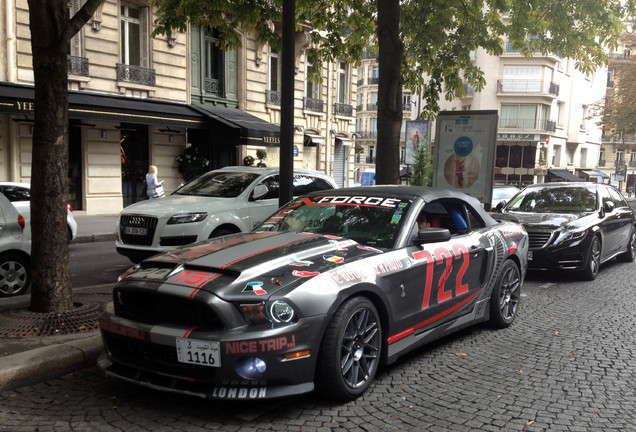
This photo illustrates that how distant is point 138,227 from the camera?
808cm

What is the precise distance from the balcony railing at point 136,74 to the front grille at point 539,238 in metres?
14.7

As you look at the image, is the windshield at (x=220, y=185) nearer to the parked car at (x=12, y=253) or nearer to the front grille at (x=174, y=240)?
the front grille at (x=174, y=240)

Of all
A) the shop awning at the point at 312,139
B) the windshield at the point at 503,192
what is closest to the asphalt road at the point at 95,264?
the windshield at the point at 503,192

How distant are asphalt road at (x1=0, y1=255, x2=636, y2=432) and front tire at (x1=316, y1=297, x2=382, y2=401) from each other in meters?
0.14

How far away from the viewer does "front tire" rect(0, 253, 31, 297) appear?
679cm

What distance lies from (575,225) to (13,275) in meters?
8.32

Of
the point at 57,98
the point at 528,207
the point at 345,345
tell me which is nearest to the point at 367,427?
the point at 345,345

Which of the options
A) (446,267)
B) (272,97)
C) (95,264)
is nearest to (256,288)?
(446,267)

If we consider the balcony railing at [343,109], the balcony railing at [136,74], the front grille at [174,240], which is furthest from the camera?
the balcony railing at [343,109]

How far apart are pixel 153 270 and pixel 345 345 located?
147 centimetres

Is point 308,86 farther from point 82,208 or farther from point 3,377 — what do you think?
point 3,377

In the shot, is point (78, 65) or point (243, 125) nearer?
point (78, 65)

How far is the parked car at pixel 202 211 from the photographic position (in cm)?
795

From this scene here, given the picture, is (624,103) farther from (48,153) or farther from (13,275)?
(48,153)
